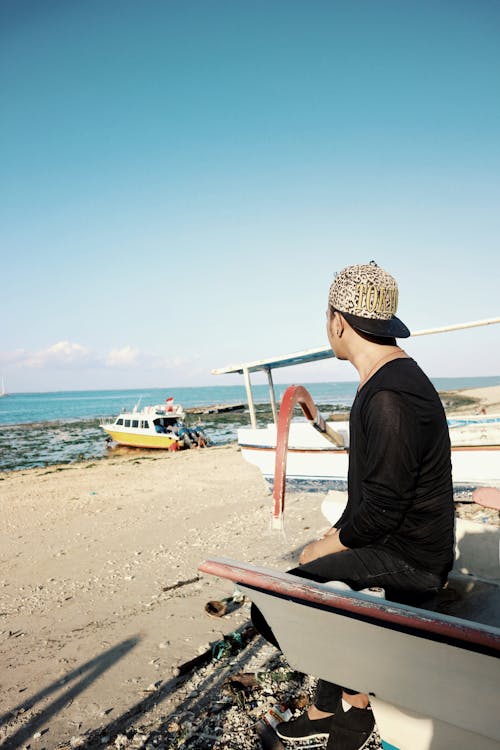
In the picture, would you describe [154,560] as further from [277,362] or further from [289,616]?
[289,616]

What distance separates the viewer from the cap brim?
2.62 meters

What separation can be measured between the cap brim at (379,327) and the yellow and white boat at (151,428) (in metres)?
24.6

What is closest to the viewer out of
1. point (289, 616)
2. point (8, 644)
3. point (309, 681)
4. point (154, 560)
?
point (289, 616)

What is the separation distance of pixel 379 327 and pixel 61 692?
4040mm

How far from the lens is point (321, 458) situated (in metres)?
10.7

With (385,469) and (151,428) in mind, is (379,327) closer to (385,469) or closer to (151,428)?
(385,469)

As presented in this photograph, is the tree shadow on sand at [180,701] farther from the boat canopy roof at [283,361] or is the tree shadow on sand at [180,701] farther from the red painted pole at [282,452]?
the boat canopy roof at [283,361]

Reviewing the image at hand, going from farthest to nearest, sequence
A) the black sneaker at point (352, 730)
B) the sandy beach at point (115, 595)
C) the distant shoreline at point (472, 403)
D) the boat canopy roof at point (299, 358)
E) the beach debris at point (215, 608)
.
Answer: the distant shoreline at point (472, 403) < the boat canopy roof at point (299, 358) < the beach debris at point (215, 608) < the sandy beach at point (115, 595) < the black sneaker at point (352, 730)

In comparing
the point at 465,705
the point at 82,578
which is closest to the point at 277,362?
the point at 82,578

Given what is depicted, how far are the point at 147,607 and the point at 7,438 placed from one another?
38.6 m

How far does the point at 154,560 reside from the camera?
7.82 m

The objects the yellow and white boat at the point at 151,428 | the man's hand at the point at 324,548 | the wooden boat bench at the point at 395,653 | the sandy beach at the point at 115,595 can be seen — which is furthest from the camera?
the yellow and white boat at the point at 151,428

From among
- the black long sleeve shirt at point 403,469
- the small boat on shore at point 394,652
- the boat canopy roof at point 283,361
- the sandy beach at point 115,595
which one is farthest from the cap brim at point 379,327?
the boat canopy roof at point 283,361

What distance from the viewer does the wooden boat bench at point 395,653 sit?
2.07 m
